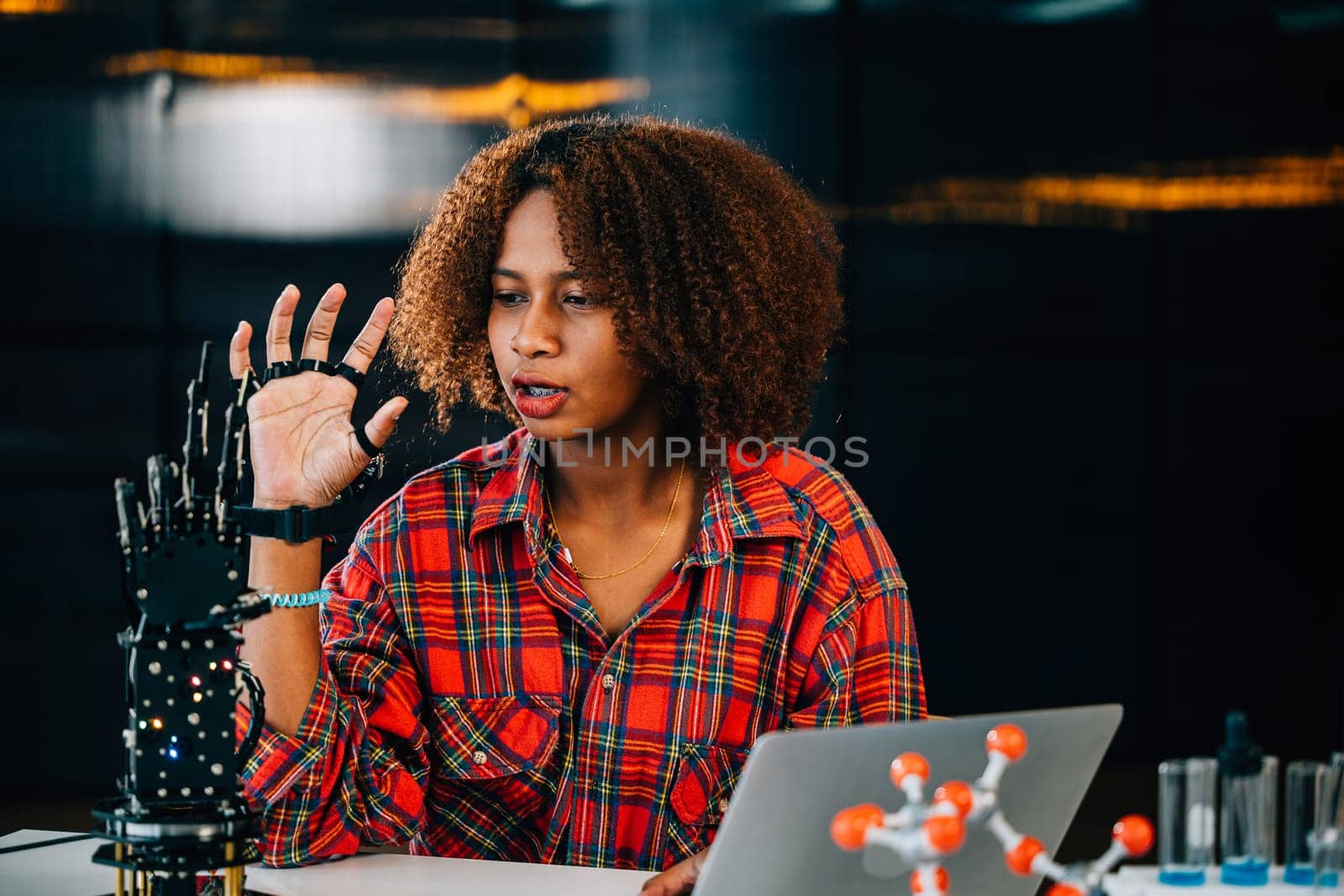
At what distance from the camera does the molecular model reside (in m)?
0.95

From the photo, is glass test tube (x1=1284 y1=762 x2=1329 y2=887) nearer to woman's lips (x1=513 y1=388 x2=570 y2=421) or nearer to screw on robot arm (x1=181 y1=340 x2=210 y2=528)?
screw on robot arm (x1=181 y1=340 x2=210 y2=528)

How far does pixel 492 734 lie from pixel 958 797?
982 mm

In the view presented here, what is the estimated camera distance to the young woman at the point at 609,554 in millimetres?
1841

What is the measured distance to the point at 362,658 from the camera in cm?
181

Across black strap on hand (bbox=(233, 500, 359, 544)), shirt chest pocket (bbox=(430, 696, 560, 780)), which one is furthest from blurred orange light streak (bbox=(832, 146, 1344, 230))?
black strap on hand (bbox=(233, 500, 359, 544))

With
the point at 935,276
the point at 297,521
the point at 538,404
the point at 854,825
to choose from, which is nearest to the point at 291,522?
the point at 297,521

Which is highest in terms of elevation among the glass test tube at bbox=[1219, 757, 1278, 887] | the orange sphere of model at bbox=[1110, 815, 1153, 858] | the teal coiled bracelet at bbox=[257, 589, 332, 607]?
the teal coiled bracelet at bbox=[257, 589, 332, 607]

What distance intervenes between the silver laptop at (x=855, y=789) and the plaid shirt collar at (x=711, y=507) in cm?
70

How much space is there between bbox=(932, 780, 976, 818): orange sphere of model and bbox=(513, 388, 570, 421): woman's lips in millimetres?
945

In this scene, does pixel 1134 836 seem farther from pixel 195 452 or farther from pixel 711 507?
pixel 711 507

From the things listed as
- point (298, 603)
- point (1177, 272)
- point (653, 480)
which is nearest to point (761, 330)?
point (653, 480)

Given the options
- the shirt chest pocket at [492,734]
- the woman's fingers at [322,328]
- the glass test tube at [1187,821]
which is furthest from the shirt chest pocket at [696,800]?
the glass test tube at [1187,821]

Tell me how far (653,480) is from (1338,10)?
10.8 ft

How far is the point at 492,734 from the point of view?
1.86m
